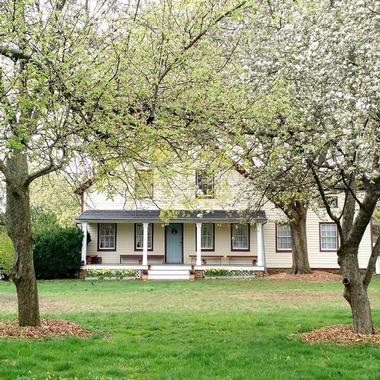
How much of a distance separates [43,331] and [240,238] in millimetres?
20585

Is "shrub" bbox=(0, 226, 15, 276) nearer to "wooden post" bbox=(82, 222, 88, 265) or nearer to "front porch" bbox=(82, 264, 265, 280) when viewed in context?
"front porch" bbox=(82, 264, 265, 280)

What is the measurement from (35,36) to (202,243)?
23.5 m

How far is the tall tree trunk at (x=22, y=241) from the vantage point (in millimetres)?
10180

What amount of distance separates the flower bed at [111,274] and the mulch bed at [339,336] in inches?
706

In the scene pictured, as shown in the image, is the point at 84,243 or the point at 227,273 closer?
the point at 227,273

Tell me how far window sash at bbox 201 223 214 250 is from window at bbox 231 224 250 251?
1.15 meters

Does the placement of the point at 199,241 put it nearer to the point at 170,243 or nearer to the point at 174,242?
the point at 174,242

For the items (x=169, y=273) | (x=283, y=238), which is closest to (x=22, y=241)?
(x=169, y=273)

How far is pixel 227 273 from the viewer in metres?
27.1

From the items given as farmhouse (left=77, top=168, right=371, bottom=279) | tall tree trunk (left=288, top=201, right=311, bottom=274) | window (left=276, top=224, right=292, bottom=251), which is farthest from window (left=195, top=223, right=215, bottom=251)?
tall tree trunk (left=288, top=201, right=311, bottom=274)

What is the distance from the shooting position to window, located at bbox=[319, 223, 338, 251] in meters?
29.6

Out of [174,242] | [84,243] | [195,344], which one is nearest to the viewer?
[195,344]

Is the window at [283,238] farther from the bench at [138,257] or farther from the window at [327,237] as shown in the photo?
the bench at [138,257]

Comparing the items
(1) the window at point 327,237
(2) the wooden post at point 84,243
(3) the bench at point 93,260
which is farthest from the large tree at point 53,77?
(1) the window at point 327,237
